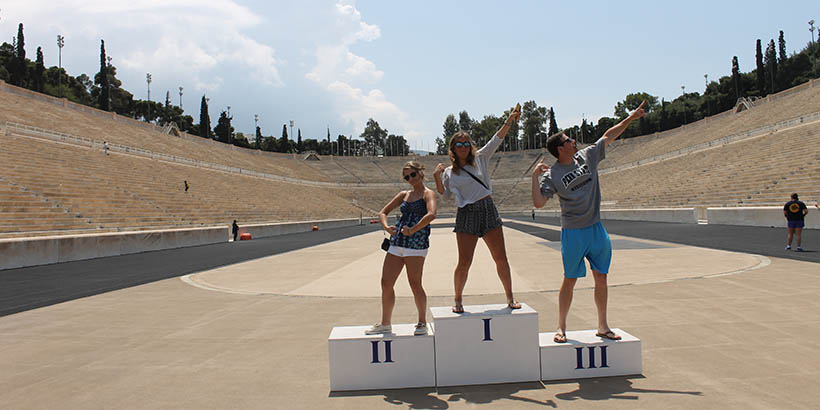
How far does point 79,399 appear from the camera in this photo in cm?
349

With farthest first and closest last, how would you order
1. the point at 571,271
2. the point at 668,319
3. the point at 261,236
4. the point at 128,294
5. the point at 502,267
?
the point at 261,236
the point at 128,294
the point at 668,319
the point at 502,267
the point at 571,271

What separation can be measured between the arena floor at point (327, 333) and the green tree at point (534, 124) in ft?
412

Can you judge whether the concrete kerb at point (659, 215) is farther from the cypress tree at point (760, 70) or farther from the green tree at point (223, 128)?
the green tree at point (223, 128)

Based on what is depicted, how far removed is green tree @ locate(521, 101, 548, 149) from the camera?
431ft

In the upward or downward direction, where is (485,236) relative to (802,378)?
upward

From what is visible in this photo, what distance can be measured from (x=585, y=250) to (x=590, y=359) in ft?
3.06

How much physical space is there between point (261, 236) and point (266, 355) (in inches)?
984

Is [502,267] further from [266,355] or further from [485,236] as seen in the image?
[266,355]

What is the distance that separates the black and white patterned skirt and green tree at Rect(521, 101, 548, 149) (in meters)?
132

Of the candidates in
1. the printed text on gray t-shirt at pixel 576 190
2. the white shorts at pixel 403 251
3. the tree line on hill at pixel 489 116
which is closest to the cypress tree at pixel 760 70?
the tree line on hill at pixel 489 116

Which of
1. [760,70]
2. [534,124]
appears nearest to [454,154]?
[760,70]

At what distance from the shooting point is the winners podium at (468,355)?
3.69 metres

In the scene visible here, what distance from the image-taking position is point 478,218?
14.2 ft

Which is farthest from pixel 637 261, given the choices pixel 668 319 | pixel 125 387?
pixel 125 387
